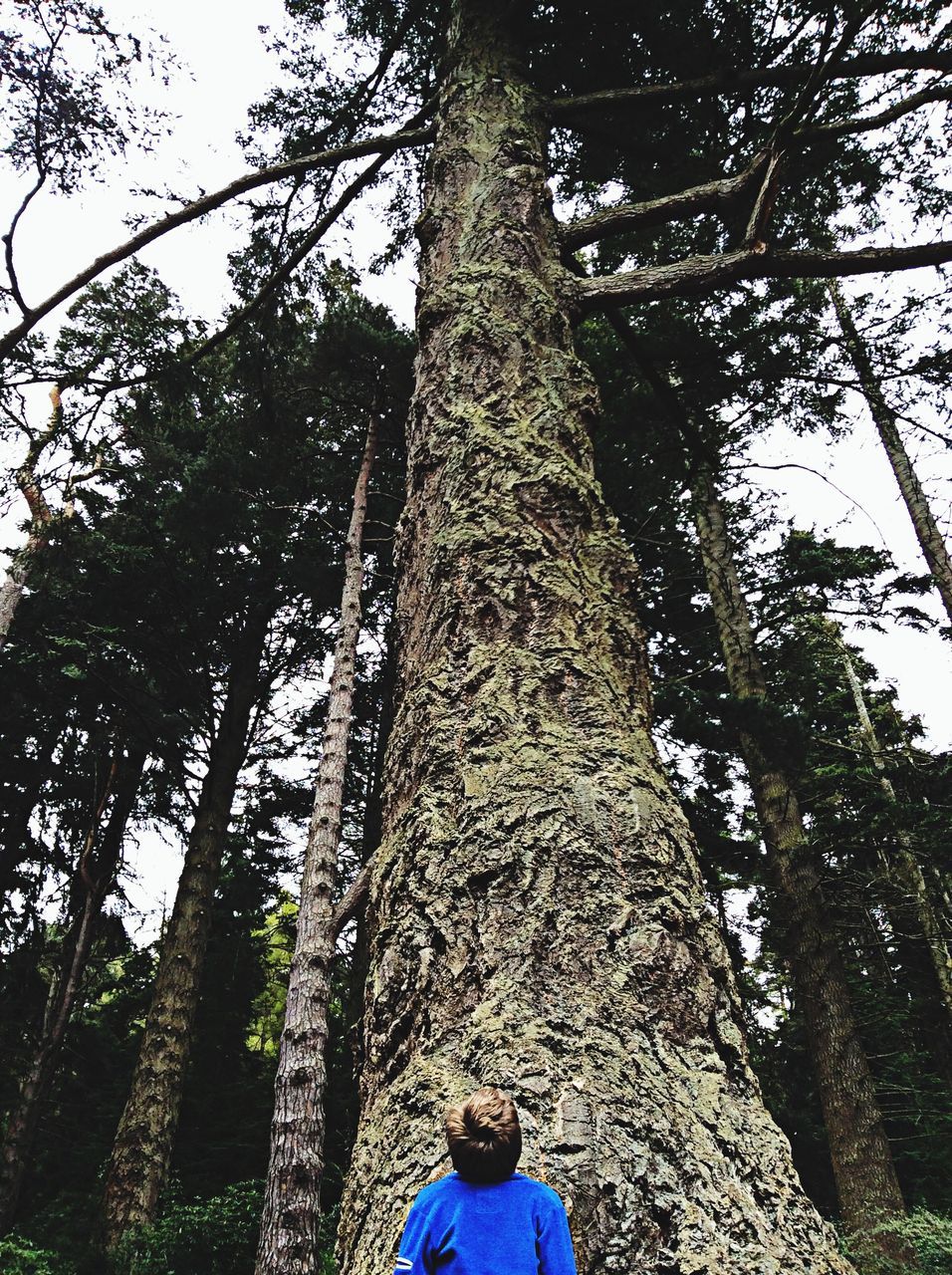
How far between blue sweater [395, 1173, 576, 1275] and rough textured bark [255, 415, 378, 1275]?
4.29 m

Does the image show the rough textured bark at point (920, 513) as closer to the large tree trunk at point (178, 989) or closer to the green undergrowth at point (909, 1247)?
the green undergrowth at point (909, 1247)

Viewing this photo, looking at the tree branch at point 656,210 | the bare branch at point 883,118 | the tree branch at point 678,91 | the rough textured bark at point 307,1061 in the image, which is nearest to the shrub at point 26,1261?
the rough textured bark at point 307,1061

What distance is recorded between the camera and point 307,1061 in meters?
5.11

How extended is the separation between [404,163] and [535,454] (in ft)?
20.4

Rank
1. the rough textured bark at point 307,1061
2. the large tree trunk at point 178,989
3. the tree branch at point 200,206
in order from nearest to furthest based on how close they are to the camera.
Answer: the tree branch at point 200,206
the rough textured bark at point 307,1061
the large tree trunk at point 178,989

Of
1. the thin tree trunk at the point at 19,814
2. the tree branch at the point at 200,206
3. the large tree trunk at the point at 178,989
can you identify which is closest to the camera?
the tree branch at the point at 200,206

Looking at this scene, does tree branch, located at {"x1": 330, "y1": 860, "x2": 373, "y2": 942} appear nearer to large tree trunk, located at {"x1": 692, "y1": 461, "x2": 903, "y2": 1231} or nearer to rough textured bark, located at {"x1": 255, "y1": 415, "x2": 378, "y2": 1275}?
rough textured bark, located at {"x1": 255, "y1": 415, "x2": 378, "y2": 1275}

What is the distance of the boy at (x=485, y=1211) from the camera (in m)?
1.07

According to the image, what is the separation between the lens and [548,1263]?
1.02m

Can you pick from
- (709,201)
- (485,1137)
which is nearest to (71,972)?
(485,1137)

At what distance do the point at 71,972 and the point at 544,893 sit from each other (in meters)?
10.5

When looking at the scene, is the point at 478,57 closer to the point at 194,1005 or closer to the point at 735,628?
the point at 735,628

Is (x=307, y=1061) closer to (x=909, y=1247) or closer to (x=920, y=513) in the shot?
(x=909, y=1247)

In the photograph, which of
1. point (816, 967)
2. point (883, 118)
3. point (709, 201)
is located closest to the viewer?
point (709, 201)
